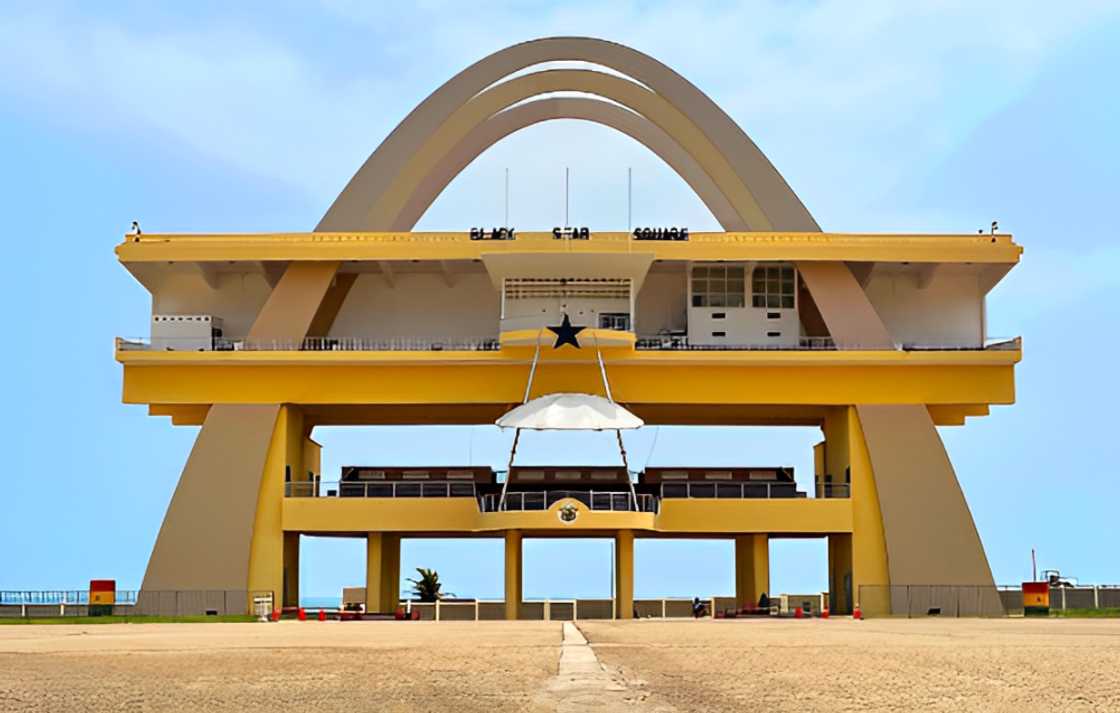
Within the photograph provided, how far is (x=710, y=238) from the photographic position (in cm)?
→ 5906

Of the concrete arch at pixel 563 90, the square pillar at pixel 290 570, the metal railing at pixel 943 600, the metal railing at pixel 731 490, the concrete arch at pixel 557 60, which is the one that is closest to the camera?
the metal railing at pixel 943 600

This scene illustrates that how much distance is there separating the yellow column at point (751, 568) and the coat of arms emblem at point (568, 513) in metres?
9.97

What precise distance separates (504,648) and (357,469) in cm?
3382

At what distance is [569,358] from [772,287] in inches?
391

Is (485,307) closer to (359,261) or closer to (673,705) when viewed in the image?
(359,261)

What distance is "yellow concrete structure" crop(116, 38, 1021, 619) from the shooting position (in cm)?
5547

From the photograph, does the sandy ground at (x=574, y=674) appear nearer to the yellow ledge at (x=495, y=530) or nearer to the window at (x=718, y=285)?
the yellow ledge at (x=495, y=530)

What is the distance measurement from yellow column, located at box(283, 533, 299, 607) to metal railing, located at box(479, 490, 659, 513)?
9210 mm

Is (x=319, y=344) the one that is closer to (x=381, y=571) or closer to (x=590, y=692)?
(x=381, y=571)

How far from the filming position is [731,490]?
56.6 meters

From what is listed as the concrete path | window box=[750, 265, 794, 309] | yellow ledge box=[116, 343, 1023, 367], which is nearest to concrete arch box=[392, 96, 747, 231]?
window box=[750, 265, 794, 309]

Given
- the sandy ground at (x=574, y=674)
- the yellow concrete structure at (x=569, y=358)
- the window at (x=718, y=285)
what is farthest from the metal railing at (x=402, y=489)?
the sandy ground at (x=574, y=674)

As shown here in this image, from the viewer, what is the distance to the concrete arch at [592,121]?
6975 centimetres

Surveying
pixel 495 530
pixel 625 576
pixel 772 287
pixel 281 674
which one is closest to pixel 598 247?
pixel 772 287
